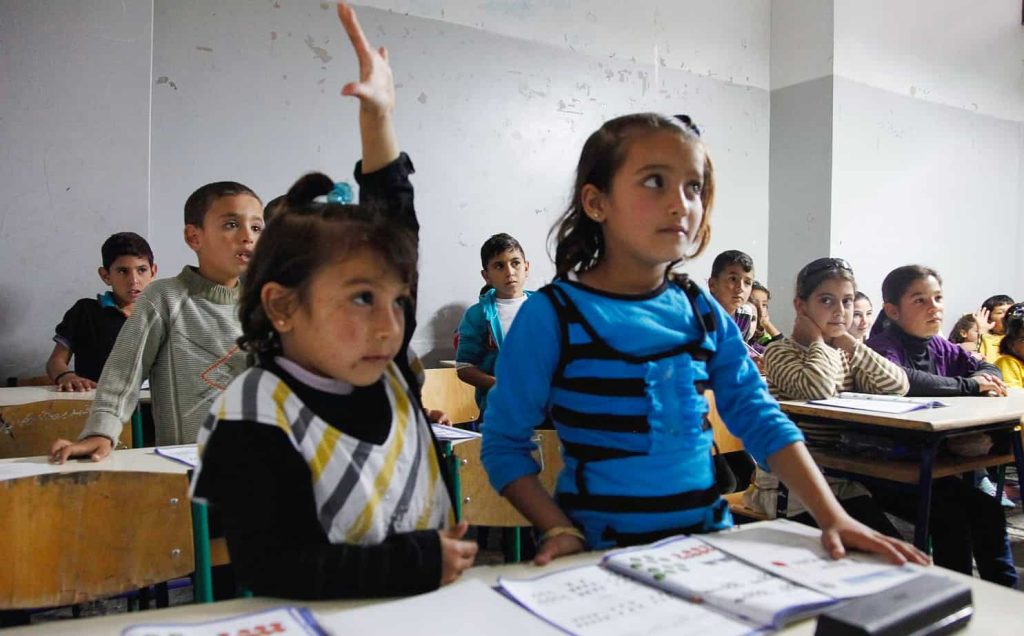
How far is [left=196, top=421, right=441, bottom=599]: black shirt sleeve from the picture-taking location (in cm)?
73

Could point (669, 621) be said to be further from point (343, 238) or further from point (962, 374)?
point (962, 374)

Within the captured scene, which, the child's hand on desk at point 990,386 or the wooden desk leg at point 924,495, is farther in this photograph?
the child's hand on desk at point 990,386

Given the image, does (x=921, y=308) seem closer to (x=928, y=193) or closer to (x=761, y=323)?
(x=761, y=323)

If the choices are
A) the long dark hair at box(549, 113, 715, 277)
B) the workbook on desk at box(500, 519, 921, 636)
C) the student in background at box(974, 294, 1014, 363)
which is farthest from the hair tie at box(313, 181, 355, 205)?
the student in background at box(974, 294, 1014, 363)

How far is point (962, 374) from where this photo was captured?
305cm

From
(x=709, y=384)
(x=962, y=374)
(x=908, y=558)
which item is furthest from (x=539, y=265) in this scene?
(x=908, y=558)

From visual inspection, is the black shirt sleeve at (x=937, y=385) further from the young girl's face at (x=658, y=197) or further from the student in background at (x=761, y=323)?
the young girl's face at (x=658, y=197)

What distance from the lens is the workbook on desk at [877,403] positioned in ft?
7.64

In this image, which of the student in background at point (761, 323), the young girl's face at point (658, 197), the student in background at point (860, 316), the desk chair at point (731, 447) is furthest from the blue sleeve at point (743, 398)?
the student in background at point (860, 316)

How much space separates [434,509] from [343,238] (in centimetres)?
33

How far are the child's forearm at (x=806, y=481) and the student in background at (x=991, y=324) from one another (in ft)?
13.9

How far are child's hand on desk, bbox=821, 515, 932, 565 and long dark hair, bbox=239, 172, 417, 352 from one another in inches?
22.0

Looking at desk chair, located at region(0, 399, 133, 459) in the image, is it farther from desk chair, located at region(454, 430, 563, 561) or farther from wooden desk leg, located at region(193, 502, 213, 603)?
desk chair, located at region(454, 430, 563, 561)

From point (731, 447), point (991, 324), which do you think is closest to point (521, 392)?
point (731, 447)
